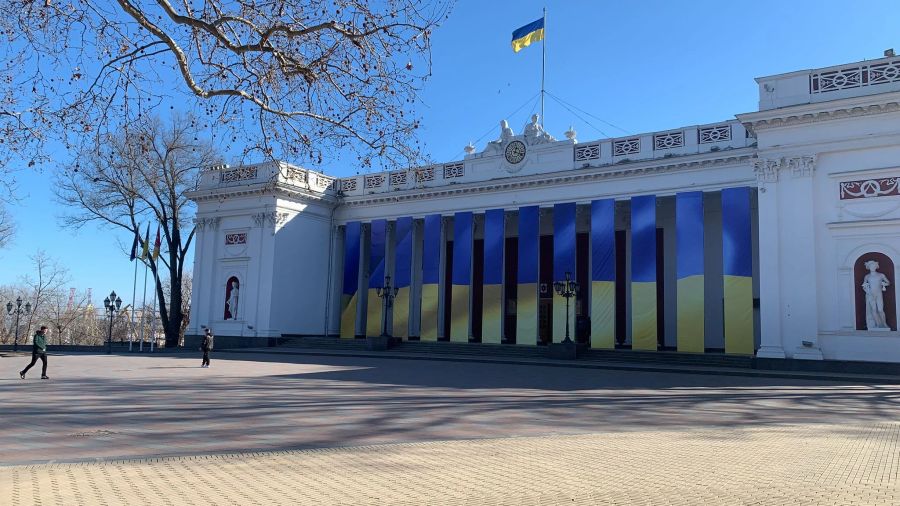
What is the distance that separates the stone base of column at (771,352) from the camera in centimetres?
2466

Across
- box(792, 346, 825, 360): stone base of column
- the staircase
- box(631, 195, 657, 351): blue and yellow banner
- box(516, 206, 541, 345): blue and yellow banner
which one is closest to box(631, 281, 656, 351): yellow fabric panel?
box(631, 195, 657, 351): blue and yellow banner

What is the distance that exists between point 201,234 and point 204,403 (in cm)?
3036

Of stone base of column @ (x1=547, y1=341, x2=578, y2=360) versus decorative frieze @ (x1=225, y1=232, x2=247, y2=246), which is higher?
decorative frieze @ (x1=225, y1=232, x2=247, y2=246)

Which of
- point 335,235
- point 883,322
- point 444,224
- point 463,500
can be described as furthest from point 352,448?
point 335,235

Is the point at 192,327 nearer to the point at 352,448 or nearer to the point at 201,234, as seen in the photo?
the point at 201,234

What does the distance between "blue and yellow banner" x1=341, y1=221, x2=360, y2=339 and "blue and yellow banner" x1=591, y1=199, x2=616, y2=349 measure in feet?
47.7

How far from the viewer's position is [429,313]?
36250 mm

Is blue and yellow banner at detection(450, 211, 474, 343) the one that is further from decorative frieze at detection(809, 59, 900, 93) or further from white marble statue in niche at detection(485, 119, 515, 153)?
decorative frieze at detection(809, 59, 900, 93)

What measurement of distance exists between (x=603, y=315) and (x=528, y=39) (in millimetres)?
15285

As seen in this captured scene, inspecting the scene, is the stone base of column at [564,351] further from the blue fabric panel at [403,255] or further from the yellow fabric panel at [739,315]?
the blue fabric panel at [403,255]

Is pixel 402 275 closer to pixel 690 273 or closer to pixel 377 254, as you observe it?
pixel 377 254

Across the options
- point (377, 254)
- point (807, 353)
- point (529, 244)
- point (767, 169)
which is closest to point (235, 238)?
point (377, 254)

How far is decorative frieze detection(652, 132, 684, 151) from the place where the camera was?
30562mm

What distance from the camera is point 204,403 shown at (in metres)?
12.6
